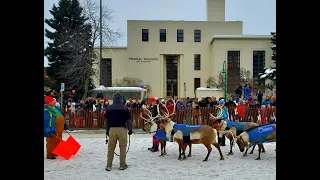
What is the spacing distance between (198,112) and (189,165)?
26.6 feet

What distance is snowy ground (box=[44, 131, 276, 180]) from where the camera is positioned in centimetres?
699

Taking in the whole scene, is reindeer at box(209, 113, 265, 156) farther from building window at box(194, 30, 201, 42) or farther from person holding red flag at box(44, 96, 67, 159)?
building window at box(194, 30, 201, 42)

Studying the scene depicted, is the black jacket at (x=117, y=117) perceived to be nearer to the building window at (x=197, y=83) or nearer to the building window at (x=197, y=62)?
the building window at (x=197, y=83)

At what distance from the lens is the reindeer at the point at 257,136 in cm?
821

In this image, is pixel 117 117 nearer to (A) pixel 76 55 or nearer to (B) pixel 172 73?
(A) pixel 76 55

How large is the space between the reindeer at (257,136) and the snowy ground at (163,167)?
20.1 inches

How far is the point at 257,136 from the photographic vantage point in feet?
27.5

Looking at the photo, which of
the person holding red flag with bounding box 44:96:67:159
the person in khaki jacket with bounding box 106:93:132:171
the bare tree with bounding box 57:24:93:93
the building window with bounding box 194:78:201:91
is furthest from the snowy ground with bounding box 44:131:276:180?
the building window with bounding box 194:78:201:91

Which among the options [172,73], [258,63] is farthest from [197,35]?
[258,63]

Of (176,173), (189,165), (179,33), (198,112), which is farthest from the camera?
(179,33)
